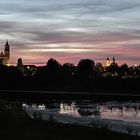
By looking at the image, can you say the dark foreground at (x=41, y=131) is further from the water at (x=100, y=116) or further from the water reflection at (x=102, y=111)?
the water reflection at (x=102, y=111)

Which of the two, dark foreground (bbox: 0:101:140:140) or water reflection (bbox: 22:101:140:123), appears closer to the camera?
dark foreground (bbox: 0:101:140:140)

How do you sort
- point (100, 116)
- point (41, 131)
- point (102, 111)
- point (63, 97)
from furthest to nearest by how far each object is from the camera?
point (63, 97)
point (102, 111)
point (100, 116)
point (41, 131)

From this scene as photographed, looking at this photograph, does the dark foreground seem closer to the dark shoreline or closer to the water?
the water

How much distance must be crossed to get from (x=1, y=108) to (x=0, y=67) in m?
164

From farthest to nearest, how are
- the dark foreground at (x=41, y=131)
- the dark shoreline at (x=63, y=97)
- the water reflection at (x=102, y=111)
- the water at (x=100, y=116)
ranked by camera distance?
the dark shoreline at (x=63, y=97) → the water reflection at (x=102, y=111) → the water at (x=100, y=116) → the dark foreground at (x=41, y=131)

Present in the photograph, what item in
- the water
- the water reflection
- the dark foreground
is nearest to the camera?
the dark foreground

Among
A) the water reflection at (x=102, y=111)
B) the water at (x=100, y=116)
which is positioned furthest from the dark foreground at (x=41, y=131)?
the water reflection at (x=102, y=111)

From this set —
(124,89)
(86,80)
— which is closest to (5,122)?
(124,89)

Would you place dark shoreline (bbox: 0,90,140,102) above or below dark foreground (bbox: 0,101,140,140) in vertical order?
above

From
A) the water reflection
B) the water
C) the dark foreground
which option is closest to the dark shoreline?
the water reflection

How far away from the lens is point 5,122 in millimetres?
20625

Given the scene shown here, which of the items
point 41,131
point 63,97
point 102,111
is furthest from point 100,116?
point 63,97

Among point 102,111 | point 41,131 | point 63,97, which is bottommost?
point 41,131

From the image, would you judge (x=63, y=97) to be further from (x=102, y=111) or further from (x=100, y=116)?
(x=100, y=116)
